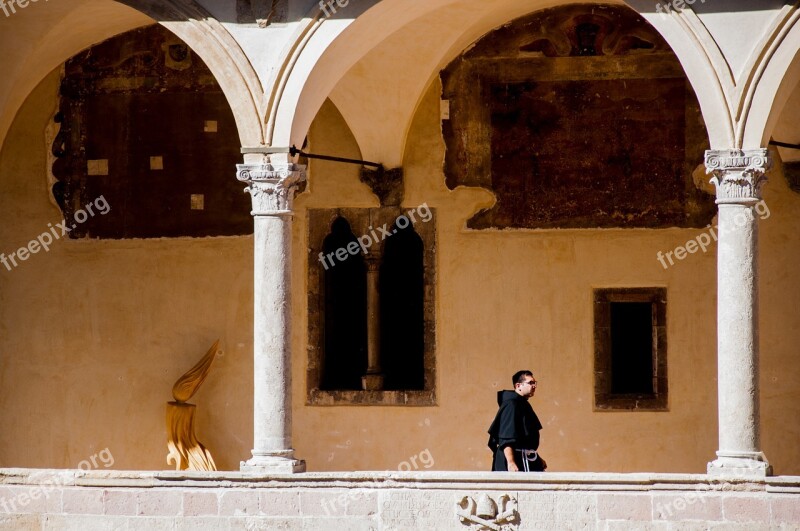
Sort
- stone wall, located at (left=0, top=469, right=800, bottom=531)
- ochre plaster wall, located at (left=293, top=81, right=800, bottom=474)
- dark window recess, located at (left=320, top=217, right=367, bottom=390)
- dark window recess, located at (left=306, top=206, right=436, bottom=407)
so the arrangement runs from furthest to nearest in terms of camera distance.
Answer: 1. dark window recess, located at (left=320, top=217, right=367, bottom=390)
2. dark window recess, located at (left=306, top=206, right=436, bottom=407)
3. ochre plaster wall, located at (left=293, top=81, right=800, bottom=474)
4. stone wall, located at (left=0, top=469, right=800, bottom=531)

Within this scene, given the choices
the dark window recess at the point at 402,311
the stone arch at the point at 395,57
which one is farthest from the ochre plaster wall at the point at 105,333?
the stone arch at the point at 395,57

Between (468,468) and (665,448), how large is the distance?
5.36ft

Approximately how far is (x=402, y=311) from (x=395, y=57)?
2.20m

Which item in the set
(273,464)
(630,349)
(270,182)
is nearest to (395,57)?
(270,182)

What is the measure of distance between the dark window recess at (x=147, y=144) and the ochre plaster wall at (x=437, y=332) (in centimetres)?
18

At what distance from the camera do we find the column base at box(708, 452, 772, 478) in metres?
9.06

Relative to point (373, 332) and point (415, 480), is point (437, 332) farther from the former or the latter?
point (415, 480)

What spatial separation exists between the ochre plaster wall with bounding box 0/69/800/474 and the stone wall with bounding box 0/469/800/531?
266cm

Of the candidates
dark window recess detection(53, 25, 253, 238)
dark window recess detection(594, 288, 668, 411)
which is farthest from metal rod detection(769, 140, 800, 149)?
dark window recess detection(53, 25, 253, 238)

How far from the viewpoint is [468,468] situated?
1197 centimetres

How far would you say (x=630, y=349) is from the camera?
1191 centimetres

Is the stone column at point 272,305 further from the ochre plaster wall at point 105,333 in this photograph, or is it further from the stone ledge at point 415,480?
the ochre plaster wall at point 105,333

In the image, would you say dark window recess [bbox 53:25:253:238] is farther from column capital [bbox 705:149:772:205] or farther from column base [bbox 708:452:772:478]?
column base [bbox 708:452:772:478]

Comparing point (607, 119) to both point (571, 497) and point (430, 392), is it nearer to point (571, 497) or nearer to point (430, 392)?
point (430, 392)
